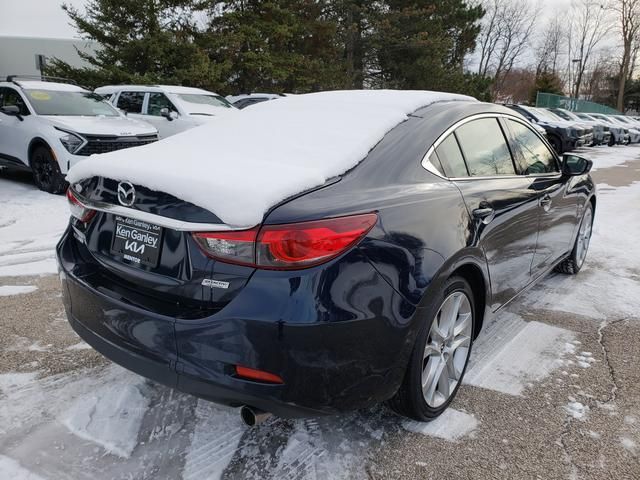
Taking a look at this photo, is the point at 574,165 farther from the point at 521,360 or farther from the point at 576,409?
the point at 576,409

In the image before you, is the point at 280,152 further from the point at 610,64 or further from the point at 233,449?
the point at 610,64

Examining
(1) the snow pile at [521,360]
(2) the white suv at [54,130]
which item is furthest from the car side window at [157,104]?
(1) the snow pile at [521,360]

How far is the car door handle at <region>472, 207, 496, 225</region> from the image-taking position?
105 inches

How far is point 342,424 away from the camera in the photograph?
255cm

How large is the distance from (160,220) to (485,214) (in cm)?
162

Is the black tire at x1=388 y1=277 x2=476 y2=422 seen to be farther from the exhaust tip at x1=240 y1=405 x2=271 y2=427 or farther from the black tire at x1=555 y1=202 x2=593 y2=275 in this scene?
the black tire at x1=555 y1=202 x2=593 y2=275

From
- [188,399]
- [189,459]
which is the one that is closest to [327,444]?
[189,459]

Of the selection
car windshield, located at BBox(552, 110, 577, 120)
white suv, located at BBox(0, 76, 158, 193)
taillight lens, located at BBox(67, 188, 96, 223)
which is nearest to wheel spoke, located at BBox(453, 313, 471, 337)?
taillight lens, located at BBox(67, 188, 96, 223)

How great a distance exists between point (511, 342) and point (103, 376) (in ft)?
8.28

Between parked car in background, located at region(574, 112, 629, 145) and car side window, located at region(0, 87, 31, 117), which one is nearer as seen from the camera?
car side window, located at region(0, 87, 31, 117)

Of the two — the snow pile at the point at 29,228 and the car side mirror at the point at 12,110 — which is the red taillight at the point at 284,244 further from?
the car side mirror at the point at 12,110

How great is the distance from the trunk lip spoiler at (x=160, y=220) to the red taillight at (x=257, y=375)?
517 mm

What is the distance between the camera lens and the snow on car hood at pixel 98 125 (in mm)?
7973

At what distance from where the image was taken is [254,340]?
191cm
